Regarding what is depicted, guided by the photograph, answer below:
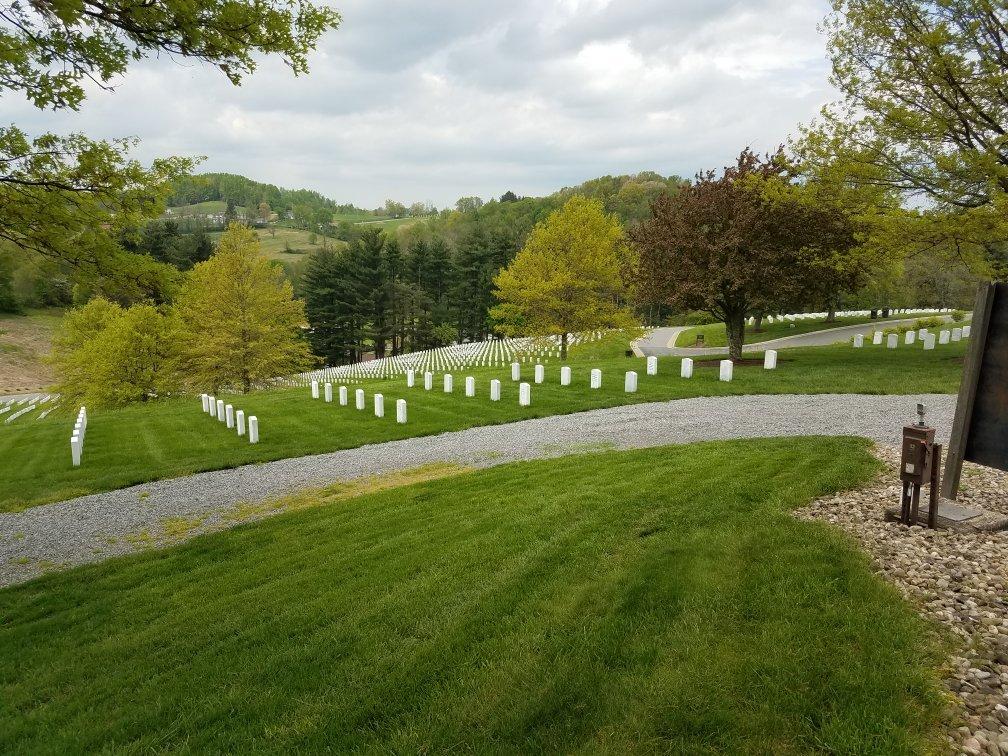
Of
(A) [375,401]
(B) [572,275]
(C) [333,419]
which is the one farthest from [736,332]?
(C) [333,419]

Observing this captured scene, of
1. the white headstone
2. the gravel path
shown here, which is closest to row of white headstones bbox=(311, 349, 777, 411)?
the white headstone

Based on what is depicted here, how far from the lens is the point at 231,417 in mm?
16766

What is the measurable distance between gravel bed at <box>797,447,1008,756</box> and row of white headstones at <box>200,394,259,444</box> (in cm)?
1334

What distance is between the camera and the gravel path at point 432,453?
27.4ft

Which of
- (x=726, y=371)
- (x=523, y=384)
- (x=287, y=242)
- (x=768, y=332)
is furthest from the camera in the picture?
(x=287, y=242)

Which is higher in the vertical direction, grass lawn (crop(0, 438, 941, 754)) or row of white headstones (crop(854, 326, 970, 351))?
row of white headstones (crop(854, 326, 970, 351))

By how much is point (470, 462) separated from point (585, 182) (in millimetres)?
105921

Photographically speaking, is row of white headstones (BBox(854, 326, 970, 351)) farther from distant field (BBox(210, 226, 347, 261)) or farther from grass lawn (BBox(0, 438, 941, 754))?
distant field (BBox(210, 226, 347, 261))

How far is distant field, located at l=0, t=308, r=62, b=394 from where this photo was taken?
51531 millimetres

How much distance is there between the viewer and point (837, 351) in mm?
23594

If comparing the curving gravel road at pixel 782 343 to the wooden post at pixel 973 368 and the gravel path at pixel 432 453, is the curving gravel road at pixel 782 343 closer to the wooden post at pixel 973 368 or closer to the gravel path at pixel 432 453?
the gravel path at pixel 432 453

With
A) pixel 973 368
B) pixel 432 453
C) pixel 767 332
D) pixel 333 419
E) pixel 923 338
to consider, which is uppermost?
pixel 973 368

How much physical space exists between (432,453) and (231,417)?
27.4ft

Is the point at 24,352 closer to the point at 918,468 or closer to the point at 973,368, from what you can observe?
the point at 918,468
